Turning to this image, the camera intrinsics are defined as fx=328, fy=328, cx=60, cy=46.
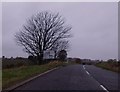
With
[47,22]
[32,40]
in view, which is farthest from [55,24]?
[32,40]

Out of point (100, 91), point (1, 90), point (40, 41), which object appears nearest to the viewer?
point (1, 90)

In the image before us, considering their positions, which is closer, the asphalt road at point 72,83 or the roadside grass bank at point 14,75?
the asphalt road at point 72,83

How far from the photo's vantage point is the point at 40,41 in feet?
233

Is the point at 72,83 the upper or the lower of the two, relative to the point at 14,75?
→ lower

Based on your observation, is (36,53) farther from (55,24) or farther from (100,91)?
(100,91)

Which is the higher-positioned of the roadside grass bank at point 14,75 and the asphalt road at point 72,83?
the roadside grass bank at point 14,75

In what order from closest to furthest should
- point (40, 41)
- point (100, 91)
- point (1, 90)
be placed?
1. point (1, 90)
2. point (100, 91)
3. point (40, 41)

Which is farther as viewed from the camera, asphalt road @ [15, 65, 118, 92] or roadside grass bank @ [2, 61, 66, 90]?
roadside grass bank @ [2, 61, 66, 90]

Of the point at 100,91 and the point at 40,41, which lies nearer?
the point at 100,91

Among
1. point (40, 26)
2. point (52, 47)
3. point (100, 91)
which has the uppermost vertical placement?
point (40, 26)

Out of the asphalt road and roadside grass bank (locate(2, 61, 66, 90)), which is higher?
roadside grass bank (locate(2, 61, 66, 90))

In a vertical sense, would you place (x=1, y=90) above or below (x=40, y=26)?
below

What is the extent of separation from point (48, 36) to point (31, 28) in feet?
14.2

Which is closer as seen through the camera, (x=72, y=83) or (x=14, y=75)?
(x=72, y=83)
